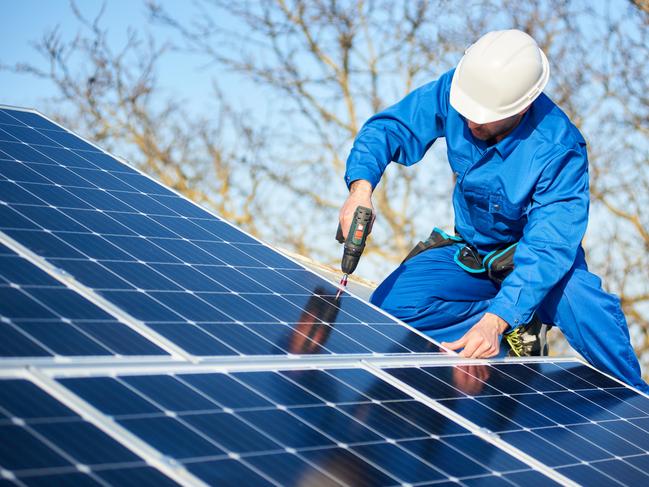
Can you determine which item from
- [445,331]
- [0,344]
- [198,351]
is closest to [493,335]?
[445,331]

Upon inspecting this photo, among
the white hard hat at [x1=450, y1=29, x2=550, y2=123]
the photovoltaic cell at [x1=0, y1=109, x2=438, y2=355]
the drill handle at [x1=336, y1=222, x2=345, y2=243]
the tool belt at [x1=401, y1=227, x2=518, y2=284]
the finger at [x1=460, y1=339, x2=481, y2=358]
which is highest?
the white hard hat at [x1=450, y1=29, x2=550, y2=123]

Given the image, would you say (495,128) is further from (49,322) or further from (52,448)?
(52,448)

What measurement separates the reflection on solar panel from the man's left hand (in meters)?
0.10

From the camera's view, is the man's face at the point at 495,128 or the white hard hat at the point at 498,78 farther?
the man's face at the point at 495,128

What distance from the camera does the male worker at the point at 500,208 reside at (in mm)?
5320

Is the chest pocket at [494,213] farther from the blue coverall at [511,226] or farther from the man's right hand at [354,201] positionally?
the man's right hand at [354,201]

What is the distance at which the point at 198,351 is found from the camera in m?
3.63

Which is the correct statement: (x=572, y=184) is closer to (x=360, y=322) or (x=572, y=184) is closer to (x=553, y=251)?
(x=553, y=251)

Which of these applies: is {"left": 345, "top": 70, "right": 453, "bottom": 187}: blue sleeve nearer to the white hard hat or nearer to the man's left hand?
the white hard hat

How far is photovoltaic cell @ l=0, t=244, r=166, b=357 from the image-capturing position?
3.05 metres

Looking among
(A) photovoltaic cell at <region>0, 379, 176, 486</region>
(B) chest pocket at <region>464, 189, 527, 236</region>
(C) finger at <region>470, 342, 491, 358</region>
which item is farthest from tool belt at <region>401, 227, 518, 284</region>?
(A) photovoltaic cell at <region>0, 379, 176, 486</region>

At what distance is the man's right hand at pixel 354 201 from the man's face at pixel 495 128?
2.30ft

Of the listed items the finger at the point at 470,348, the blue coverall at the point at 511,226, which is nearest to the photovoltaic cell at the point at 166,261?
the finger at the point at 470,348

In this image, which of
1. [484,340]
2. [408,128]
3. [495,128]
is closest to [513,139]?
[495,128]
